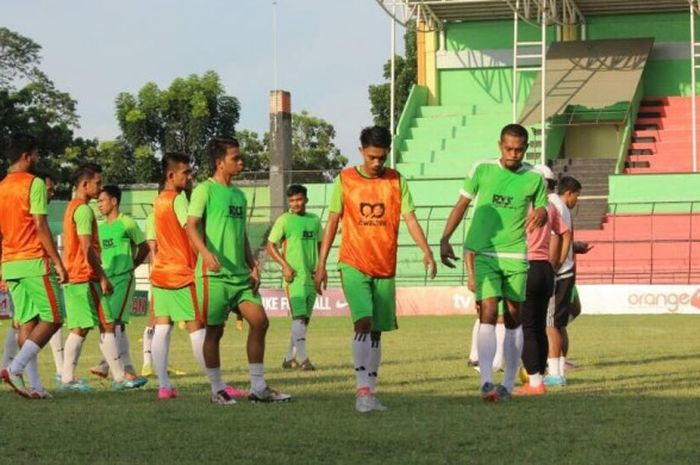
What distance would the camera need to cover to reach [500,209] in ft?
43.5

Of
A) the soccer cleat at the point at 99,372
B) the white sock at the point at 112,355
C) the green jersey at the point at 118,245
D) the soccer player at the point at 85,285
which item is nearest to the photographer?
the soccer player at the point at 85,285

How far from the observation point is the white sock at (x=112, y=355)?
15.5m

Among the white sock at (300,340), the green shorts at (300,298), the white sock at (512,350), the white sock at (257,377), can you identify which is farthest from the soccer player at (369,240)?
the green shorts at (300,298)

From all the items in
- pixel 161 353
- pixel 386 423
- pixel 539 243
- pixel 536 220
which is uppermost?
pixel 536 220

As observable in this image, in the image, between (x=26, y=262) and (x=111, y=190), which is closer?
(x=26, y=262)

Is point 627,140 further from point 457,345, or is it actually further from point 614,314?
point 457,345

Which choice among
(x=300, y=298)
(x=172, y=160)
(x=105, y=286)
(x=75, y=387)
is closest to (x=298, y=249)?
(x=300, y=298)

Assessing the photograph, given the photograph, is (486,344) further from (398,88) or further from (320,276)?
(398,88)

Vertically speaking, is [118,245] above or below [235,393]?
above

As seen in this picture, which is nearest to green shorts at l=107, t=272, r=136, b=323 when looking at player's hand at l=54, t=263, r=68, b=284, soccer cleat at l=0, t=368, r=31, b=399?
soccer cleat at l=0, t=368, r=31, b=399

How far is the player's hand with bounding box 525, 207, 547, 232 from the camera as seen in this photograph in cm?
1312

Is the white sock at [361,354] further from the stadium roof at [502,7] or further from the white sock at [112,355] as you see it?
the stadium roof at [502,7]

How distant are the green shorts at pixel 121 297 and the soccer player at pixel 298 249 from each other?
259cm

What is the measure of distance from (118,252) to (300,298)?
3.07 m
